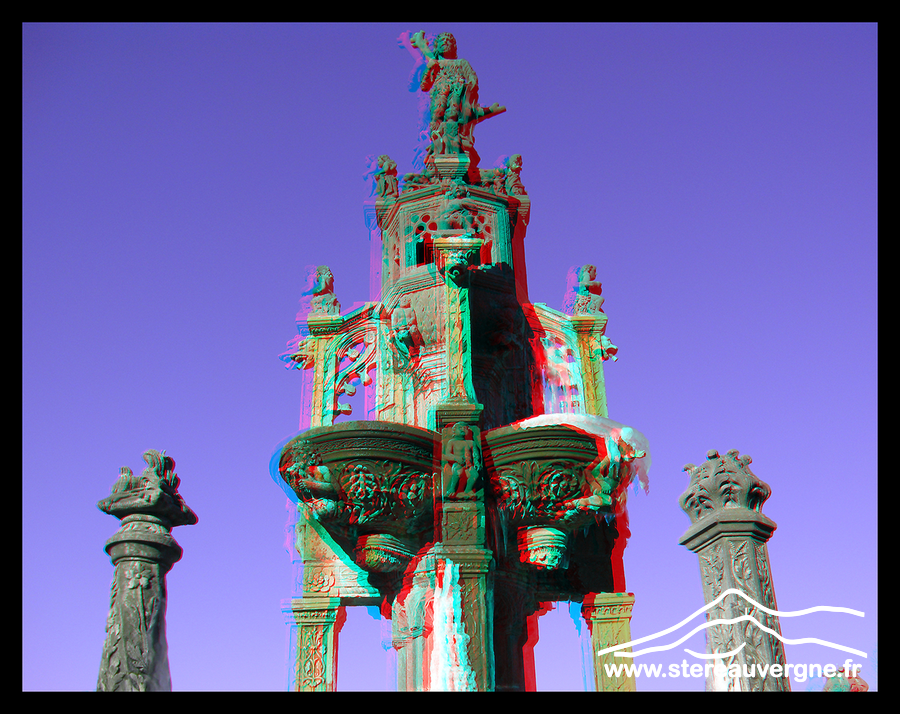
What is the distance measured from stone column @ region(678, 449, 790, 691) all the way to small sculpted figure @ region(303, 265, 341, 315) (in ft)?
39.6

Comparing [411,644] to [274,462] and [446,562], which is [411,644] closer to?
[446,562]

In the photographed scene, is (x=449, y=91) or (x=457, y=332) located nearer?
(x=457, y=332)

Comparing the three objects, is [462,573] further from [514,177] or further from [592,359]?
[514,177]

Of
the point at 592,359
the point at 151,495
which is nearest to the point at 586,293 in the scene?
the point at 592,359

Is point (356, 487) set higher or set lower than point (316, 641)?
higher

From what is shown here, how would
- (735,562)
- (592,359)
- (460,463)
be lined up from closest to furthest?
(735,562) < (460,463) < (592,359)

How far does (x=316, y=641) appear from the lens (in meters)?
17.1

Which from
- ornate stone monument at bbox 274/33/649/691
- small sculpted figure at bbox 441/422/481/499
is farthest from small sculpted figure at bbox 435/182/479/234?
small sculpted figure at bbox 441/422/481/499

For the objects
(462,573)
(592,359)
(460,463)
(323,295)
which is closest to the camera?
(462,573)

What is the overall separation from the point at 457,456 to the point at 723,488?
6.53 meters

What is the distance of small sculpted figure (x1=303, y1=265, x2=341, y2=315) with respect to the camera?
2059 cm

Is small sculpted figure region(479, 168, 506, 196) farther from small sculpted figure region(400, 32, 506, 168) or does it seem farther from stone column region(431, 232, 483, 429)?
stone column region(431, 232, 483, 429)
